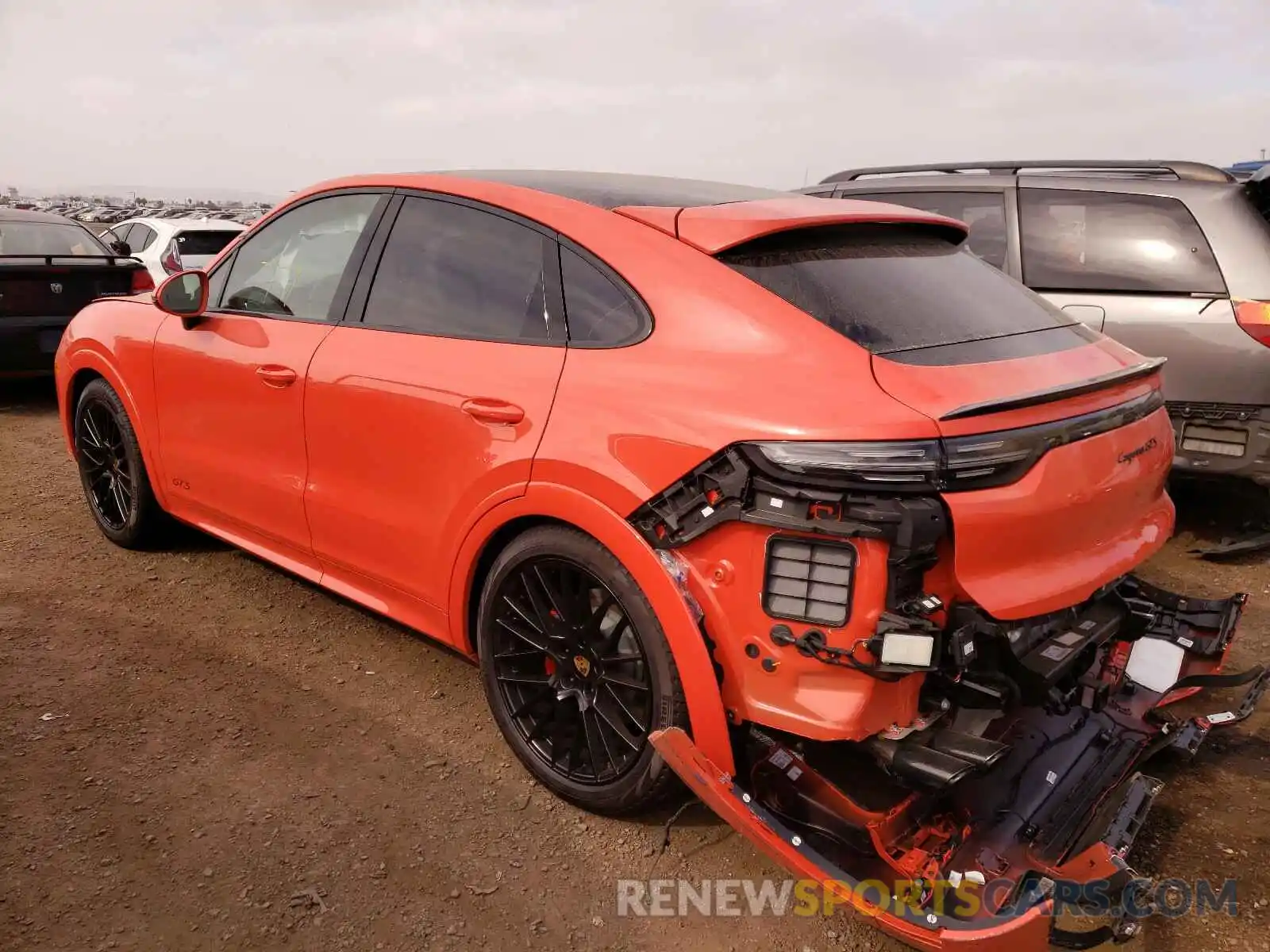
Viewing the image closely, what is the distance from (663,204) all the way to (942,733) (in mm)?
1601

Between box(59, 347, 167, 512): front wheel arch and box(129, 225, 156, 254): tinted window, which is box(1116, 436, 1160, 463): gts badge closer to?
box(59, 347, 167, 512): front wheel arch

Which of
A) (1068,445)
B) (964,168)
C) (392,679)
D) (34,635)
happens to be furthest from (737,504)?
(964,168)

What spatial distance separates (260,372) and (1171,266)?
4.30m

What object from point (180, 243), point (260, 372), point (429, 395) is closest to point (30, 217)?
point (180, 243)

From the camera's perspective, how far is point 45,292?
759cm

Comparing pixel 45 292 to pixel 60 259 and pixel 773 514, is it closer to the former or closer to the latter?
pixel 60 259

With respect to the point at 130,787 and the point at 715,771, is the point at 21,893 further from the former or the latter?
the point at 715,771

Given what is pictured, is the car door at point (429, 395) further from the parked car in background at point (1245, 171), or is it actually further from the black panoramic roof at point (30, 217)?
the black panoramic roof at point (30, 217)

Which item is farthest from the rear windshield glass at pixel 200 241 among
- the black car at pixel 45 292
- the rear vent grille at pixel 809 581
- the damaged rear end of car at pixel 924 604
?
the rear vent grille at pixel 809 581

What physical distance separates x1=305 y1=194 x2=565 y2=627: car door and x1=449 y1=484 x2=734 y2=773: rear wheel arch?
0.26 feet

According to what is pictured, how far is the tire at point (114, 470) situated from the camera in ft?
14.5

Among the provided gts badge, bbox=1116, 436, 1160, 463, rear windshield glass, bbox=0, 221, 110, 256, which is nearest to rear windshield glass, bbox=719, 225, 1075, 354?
gts badge, bbox=1116, 436, 1160, 463

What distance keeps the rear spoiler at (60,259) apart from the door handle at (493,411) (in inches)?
257

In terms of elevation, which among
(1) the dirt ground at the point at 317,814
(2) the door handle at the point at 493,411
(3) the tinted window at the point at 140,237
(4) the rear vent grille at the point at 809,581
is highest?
(3) the tinted window at the point at 140,237
